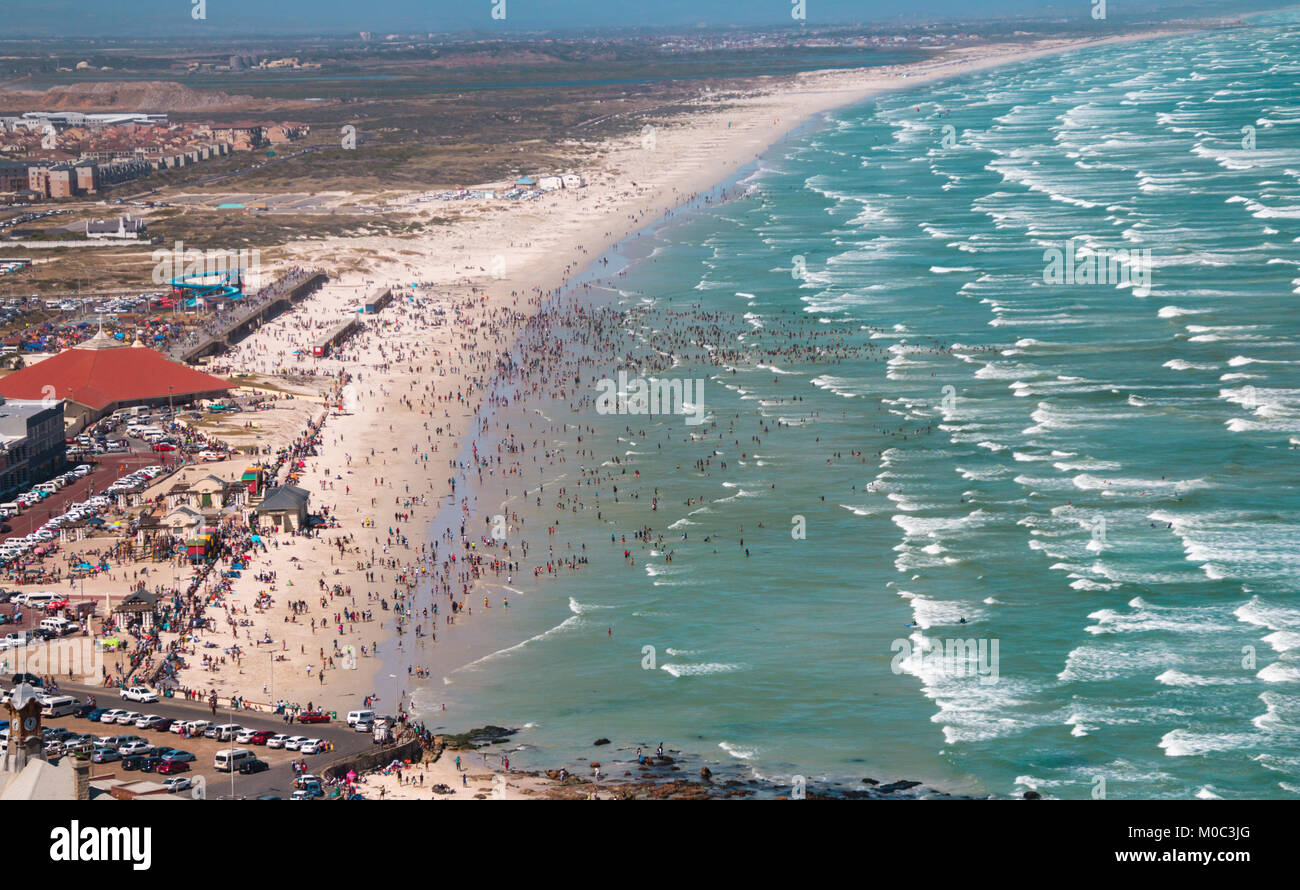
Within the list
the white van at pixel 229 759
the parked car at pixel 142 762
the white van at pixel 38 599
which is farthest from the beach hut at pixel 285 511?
the white van at pixel 229 759

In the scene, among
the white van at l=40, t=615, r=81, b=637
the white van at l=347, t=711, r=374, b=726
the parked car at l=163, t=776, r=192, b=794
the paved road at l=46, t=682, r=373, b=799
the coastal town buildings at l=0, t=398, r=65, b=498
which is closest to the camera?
the parked car at l=163, t=776, r=192, b=794

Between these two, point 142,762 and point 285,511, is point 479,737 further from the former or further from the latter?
point 285,511

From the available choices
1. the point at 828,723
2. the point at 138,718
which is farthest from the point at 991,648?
the point at 138,718

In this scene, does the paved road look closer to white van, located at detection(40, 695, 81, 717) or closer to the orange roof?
white van, located at detection(40, 695, 81, 717)

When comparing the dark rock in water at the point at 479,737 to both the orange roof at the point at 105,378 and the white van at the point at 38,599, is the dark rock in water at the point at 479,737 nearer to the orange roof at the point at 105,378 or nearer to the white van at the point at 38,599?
the white van at the point at 38,599

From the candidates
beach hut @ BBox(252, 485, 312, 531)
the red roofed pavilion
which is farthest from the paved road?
the red roofed pavilion
